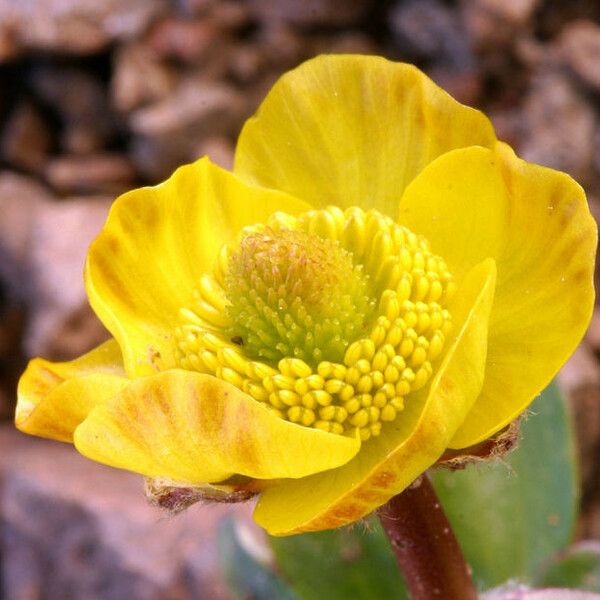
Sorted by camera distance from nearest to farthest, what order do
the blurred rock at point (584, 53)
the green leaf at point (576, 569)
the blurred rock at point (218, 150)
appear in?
1. the green leaf at point (576, 569)
2. the blurred rock at point (584, 53)
3. the blurred rock at point (218, 150)

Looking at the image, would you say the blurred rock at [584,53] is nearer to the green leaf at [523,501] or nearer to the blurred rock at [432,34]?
the blurred rock at [432,34]

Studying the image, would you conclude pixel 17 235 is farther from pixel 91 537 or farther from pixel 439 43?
pixel 439 43

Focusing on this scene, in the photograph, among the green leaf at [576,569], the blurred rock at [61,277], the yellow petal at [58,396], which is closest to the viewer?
the yellow petal at [58,396]

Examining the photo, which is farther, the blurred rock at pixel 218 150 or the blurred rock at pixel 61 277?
the blurred rock at pixel 218 150

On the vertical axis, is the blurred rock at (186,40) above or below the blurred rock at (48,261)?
above

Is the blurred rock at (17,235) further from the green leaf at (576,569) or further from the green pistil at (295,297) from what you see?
the green pistil at (295,297)

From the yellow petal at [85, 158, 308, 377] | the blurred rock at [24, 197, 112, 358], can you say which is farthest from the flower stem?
the blurred rock at [24, 197, 112, 358]

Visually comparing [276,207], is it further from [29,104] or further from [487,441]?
[29,104]

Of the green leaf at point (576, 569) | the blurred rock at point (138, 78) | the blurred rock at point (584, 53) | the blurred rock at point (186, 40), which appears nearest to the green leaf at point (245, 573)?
the green leaf at point (576, 569)

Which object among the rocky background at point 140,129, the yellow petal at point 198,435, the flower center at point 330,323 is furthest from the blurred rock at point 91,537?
the yellow petal at point 198,435

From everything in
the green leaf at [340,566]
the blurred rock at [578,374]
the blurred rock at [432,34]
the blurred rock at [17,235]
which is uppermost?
the blurred rock at [432,34]
